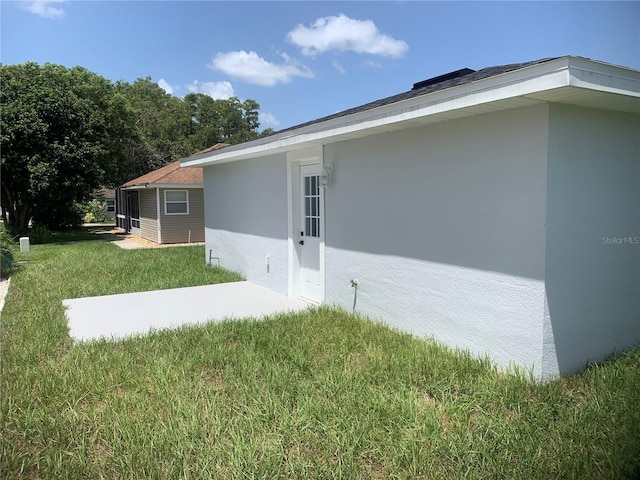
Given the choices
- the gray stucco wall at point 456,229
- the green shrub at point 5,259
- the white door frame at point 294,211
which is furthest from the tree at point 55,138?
the gray stucco wall at point 456,229

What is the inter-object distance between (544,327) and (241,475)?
2935mm

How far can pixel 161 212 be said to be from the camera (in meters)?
19.0

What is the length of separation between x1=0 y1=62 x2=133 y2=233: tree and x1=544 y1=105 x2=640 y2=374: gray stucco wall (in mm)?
18068

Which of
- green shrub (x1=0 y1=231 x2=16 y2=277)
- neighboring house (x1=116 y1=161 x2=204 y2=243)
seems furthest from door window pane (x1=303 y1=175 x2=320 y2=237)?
neighboring house (x1=116 y1=161 x2=204 y2=243)

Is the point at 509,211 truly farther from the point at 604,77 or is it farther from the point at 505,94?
the point at 604,77

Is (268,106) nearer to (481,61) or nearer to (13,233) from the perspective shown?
(13,233)

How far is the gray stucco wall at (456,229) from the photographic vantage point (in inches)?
165

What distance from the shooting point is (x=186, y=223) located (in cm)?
1961

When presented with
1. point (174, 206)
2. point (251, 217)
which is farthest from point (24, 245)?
point (251, 217)

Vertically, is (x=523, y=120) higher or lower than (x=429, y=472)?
higher

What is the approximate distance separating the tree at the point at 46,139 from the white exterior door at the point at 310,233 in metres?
13.4

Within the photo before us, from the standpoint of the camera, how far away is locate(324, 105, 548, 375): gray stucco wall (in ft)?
13.7

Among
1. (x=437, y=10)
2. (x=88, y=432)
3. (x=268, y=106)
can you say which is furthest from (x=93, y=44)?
(x=268, y=106)

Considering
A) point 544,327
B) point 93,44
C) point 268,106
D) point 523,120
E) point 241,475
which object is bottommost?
point 241,475
